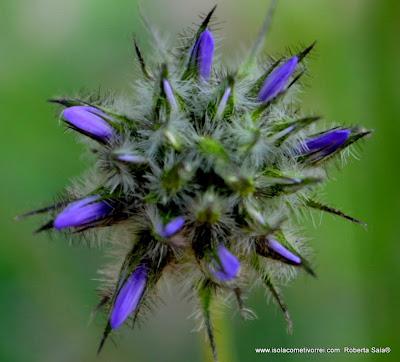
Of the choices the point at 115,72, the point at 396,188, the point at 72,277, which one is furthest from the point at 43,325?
the point at 396,188

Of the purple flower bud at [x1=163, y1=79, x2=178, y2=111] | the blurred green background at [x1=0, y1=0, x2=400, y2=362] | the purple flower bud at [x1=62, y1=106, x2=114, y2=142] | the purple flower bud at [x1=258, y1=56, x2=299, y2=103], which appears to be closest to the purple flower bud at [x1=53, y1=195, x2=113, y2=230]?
the purple flower bud at [x1=62, y1=106, x2=114, y2=142]

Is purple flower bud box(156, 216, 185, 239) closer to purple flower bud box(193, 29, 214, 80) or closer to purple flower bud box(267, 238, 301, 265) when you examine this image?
purple flower bud box(267, 238, 301, 265)

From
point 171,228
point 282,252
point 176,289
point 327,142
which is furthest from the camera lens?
point 176,289

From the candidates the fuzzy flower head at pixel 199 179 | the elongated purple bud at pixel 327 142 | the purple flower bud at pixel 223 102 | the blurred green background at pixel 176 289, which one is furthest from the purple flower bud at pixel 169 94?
the blurred green background at pixel 176 289

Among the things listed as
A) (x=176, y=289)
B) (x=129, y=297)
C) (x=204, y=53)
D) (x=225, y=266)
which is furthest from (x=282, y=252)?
(x=176, y=289)

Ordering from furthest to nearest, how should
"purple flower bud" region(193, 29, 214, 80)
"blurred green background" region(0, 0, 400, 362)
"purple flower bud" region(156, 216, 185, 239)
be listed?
1. "blurred green background" region(0, 0, 400, 362)
2. "purple flower bud" region(193, 29, 214, 80)
3. "purple flower bud" region(156, 216, 185, 239)

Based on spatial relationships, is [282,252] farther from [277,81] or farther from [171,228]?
[277,81]

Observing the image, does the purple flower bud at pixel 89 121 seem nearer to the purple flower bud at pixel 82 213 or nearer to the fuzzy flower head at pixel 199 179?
the fuzzy flower head at pixel 199 179
